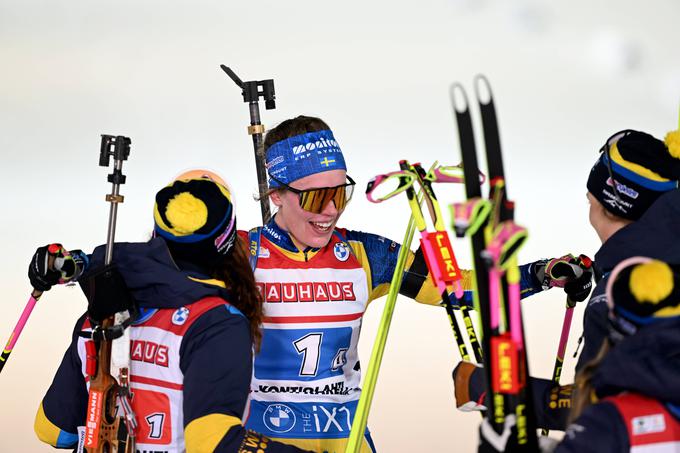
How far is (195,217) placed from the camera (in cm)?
209

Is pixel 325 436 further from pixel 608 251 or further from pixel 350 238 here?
A: pixel 608 251

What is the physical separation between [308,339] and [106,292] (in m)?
0.78

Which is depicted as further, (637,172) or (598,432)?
(637,172)

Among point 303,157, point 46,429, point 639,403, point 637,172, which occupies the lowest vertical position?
point 46,429

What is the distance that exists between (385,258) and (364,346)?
2943 mm

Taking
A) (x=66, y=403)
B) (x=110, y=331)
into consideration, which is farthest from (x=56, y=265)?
(x=110, y=331)

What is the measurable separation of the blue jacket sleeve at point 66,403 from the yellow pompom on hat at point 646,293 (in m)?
1.27

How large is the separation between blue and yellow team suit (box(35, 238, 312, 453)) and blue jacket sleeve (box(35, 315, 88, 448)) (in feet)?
0.09

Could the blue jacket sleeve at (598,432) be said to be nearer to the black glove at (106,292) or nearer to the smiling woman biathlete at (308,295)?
the black glove at (106,292)

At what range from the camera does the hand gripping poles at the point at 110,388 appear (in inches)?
84.5

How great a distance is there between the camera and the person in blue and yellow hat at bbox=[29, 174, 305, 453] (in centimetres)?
200

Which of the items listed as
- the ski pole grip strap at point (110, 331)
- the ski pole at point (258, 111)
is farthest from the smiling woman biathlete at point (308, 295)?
the ski pole grip strap at point (110, 331)

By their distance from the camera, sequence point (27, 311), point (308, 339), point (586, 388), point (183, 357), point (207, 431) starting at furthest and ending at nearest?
point (27, 311)
point (308, 339)
point (183, 357)
point (207, 431)
point (586, 388)

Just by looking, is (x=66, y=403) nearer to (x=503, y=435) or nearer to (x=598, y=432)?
(x=503, y=435)
